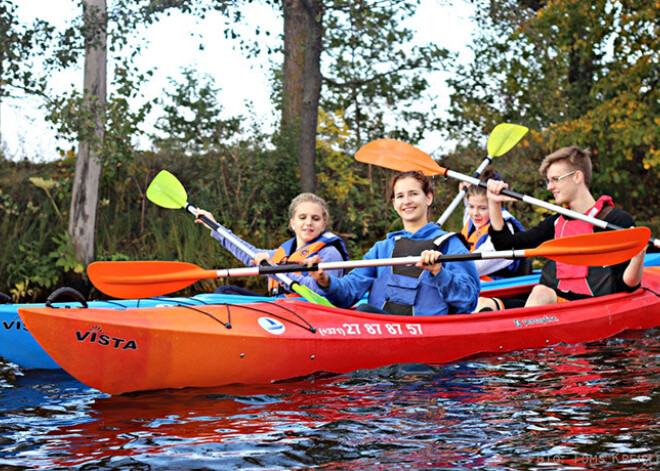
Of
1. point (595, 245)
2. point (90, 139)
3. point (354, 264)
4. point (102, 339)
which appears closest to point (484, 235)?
point (595, 245)

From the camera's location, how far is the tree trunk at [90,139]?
24.5 ft

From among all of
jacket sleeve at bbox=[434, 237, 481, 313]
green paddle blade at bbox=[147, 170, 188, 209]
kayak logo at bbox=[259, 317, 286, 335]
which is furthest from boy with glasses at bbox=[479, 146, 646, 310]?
green paddle blade at bbox=[147, 170, 188, 209]

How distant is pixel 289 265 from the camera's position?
4.40 m

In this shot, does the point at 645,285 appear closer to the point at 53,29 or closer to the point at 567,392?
the point at 567,392

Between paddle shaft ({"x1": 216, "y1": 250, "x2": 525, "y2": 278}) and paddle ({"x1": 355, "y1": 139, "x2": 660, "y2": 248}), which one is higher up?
paddle ({"x1": 355, "y1": 139, "x2": 660, "y2": 248})

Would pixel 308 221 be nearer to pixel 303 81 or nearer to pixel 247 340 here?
pixel 247 340

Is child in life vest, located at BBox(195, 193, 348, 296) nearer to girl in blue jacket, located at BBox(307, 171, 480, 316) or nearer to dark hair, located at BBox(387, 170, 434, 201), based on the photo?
girl in blue jacket, located at BBox(307, 171, 480, 316)

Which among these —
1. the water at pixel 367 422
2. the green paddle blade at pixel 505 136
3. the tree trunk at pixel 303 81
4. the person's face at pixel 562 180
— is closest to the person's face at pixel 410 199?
the water at pixel 367 422

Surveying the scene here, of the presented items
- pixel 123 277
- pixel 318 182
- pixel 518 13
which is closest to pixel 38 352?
pixel 123 277

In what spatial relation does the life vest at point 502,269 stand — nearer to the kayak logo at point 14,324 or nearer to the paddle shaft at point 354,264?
the paddle shaft at point 354,264

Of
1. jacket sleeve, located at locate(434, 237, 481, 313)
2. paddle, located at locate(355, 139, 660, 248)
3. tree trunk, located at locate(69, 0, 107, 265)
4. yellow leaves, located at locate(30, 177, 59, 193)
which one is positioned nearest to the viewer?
jacket sleeve, located at locate(434, 237, 481, 313)

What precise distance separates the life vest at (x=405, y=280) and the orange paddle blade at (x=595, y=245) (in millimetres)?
561

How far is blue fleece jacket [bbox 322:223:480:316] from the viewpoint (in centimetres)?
451

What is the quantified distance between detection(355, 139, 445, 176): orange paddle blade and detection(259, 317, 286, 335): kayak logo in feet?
7.69
